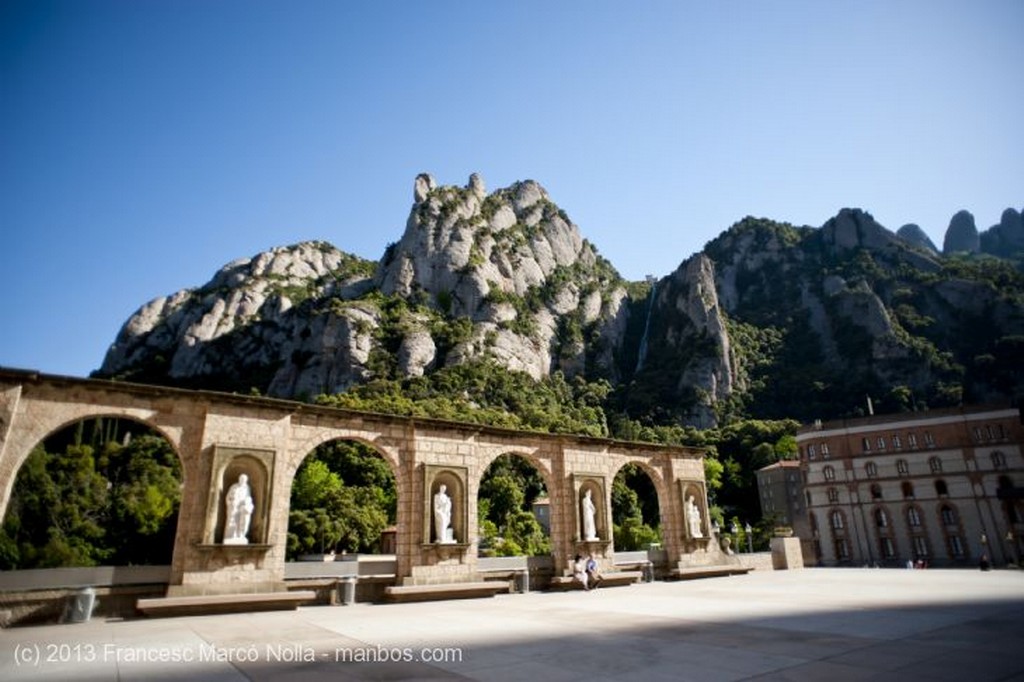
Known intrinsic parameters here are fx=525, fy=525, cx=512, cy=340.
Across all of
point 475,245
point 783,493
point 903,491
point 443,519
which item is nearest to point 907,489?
point 903,491

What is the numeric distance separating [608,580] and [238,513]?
40.8 feet

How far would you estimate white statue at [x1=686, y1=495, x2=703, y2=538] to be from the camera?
23.0 m

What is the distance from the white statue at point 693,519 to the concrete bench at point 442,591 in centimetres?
1043

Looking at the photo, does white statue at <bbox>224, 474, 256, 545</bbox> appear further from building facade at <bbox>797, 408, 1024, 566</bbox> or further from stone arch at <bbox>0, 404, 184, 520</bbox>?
building facade at <bbox>797, 408, 1024, 566</bbox>

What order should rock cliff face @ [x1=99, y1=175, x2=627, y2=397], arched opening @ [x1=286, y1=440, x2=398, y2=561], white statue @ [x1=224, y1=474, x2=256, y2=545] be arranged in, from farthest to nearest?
rock cliff face @ [x1=99, y1=175, x2=627, y2=397]
arched opening @ [x1=286, y1=440, x2=398, y2=561]
white statue @ [x1=224, y1=474, x2=256, y2=545]

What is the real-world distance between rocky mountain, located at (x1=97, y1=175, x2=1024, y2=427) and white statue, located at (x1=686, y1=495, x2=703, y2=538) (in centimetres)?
6352

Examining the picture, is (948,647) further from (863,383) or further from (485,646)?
(863,383)

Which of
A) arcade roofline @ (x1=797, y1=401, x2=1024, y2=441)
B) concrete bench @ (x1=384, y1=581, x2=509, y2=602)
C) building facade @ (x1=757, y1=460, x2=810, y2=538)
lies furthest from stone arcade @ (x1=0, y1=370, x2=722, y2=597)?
building facade @ (x1=757, y1=460, x2=810, y2=538)

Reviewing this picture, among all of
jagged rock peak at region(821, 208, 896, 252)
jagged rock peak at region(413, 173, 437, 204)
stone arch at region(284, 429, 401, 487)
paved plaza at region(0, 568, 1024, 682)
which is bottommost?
paved plaza at region(0, 568, 1024, 682)

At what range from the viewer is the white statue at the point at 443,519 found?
52.6 ft

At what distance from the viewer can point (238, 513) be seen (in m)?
13.2

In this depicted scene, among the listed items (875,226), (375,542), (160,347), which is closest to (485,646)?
(375,542)

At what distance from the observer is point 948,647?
679cm

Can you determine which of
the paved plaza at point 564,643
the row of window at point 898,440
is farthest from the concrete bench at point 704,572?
the row of window at point 898,440
